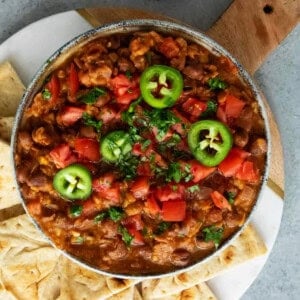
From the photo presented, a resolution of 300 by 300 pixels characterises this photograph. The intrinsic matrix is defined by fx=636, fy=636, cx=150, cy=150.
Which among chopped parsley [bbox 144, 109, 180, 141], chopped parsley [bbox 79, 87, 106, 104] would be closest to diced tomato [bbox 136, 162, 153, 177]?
chopped parsley [bbox 144, 109, 180, 141]

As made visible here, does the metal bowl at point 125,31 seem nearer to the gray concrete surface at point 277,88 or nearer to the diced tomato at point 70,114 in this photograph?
the diced tomato at point 70,114

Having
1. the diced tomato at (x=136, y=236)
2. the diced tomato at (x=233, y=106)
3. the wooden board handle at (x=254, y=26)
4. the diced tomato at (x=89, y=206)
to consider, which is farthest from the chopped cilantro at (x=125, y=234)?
the wooden board handle at (x=254, y=26)

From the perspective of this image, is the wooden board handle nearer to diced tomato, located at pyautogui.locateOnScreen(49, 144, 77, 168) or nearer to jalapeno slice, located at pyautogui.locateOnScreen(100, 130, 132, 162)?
jalapeno slice, located at pyautogui.locateOnScreen(100, 130, 132, 162)

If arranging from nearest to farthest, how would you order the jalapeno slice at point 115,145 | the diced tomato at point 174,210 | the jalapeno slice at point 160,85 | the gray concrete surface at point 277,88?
the jalapeno slice at point 160,85 < the jalapeno slice at point 115,145 < the diced tomato at point 174,210 < the gray concrete surface at point 277,88

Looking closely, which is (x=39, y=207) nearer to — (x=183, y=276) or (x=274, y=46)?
(x=183, y=276)

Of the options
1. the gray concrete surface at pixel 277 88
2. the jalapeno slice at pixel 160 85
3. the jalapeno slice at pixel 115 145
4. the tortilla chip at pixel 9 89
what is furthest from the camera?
the gray concrete surface at pixel 277 88

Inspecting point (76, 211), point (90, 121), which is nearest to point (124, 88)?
point (90, 121)
